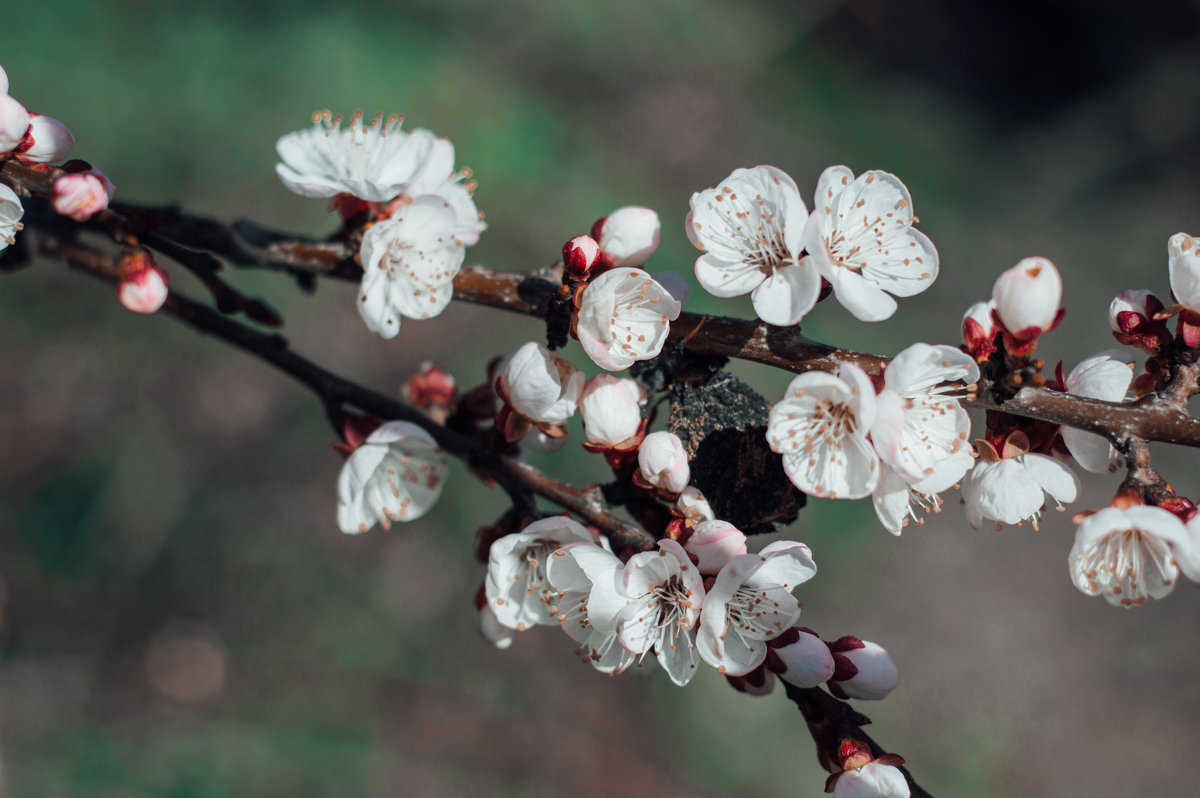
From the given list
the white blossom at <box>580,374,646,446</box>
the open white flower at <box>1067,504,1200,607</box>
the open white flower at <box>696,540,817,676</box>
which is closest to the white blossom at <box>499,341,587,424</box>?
the white blossom at <box>580,374,646,446</box>

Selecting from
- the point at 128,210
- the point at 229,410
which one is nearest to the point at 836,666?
the point at 128,210

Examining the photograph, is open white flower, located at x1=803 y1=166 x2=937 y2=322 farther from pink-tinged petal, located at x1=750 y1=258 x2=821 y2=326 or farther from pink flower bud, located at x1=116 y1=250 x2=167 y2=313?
pink flower bud, located at x1=116 y1=250 x2=167 y2=313

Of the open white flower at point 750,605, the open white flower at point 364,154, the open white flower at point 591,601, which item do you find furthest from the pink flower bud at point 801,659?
the open white flower at point 364,154

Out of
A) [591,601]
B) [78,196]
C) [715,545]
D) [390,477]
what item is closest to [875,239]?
[715,545]

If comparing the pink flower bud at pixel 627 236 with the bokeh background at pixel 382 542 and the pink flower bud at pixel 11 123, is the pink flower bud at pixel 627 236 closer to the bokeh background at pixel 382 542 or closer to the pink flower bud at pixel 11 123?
the pink flower bud at pixel 11 123

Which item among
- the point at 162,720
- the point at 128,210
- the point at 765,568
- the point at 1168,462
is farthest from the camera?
the point at 1168,462

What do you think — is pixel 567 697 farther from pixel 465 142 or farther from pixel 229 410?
pixel 465 142
